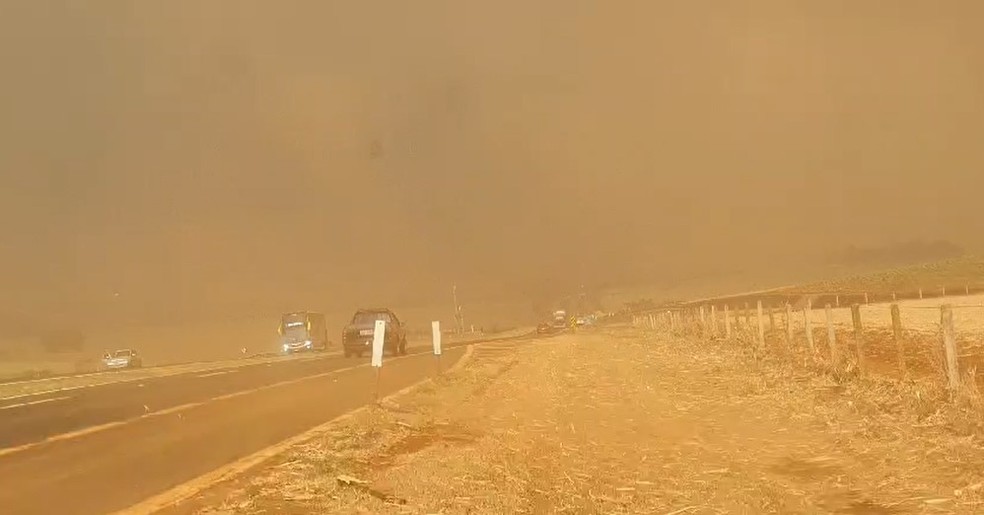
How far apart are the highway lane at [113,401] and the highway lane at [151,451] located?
3.84ft

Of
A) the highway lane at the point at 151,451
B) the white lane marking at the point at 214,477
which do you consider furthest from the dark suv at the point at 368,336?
the white lane marking at the point at 214,477

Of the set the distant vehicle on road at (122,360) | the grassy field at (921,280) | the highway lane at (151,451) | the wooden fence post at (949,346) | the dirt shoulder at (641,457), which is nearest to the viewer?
the dirt shoulder at (641,457)

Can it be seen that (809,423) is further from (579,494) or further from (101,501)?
(101,501)

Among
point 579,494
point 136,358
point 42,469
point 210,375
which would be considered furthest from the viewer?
point 136,358

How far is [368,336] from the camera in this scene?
44.6 m

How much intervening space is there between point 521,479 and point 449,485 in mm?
827

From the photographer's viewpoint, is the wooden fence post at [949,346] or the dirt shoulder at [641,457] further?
the wooden fence post at [949,346]

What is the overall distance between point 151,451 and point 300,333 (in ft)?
188

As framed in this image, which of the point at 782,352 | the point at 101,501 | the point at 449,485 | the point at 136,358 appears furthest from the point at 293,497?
the point at 136,358

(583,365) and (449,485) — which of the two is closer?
(449,485)

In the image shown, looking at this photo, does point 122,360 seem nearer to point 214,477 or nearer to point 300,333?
point 300,333

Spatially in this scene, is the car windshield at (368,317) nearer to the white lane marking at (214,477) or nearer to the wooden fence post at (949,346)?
the white lane marking at (214,477)

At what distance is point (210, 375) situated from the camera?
34375mm

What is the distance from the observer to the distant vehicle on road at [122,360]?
59.4 meters
